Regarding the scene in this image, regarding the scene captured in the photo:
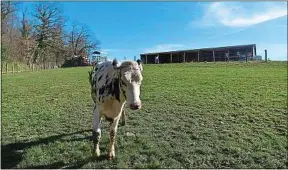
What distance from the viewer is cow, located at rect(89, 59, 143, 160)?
585cm

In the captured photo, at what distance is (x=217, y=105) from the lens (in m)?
11.5

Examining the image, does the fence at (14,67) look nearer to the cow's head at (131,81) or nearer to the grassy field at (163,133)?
the grassy field at (163,133)

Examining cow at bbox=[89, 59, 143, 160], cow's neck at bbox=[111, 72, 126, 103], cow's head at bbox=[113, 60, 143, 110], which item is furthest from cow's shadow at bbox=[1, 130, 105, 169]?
cow's head at bbox=[113, 60, 143, 110]

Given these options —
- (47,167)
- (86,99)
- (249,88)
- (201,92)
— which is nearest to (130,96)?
(47,167)

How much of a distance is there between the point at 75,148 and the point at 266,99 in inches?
310

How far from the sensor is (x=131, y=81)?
585 cm

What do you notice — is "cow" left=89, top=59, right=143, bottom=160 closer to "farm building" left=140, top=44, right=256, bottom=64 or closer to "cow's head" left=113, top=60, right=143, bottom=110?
"cow's head" left=113, top=60, right=143, bottom=110

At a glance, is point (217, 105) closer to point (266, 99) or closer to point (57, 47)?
point (266, 99)

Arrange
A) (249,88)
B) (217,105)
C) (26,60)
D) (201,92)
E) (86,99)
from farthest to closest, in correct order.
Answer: (26,60), (249,88), (201,92), (86,99), (217,105)

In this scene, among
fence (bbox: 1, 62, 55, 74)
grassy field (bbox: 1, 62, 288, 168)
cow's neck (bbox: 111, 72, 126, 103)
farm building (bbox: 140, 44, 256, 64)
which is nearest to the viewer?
cow's neck (bbox: 111, 72, 126, 103)

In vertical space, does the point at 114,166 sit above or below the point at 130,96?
below

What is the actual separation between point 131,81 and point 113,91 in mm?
765

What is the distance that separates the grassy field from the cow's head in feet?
4.67

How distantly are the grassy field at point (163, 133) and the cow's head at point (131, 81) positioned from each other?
1.42 m
